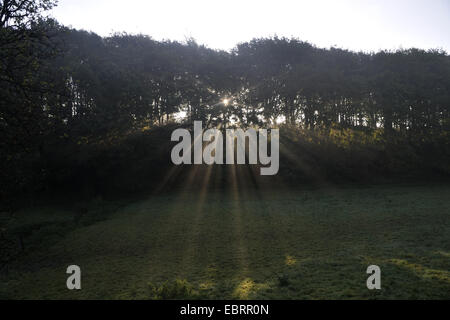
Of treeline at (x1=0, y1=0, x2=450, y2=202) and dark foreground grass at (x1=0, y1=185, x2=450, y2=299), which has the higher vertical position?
treeline at (x1=0, y1=0, x2=450, y2=202)

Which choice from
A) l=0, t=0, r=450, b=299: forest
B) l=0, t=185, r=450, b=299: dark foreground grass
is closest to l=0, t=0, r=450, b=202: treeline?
l=0, t=0, r=450, b=299: forest

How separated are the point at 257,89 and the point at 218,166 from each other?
1004 centimetres

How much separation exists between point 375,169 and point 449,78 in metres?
14.6

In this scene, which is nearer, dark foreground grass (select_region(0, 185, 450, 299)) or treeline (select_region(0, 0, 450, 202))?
dark foreground grass (select_region(0, 185, 450, 299))

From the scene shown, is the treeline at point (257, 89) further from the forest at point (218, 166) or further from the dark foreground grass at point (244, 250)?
the dark foreground grass at point (244, 250)

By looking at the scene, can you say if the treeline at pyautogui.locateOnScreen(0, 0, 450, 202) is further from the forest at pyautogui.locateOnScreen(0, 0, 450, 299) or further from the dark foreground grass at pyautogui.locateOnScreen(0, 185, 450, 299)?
the dark foreground grass at pyautogui.locateOnScreen(0, 185, 450, 299)

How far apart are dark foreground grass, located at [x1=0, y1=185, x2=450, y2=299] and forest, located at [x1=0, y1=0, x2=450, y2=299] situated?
0.09 meters

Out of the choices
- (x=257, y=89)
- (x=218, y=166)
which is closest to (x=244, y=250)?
(x=218, y=166)

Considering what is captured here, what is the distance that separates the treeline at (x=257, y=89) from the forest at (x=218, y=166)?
0.14 meters

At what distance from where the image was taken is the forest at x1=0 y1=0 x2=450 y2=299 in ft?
24.0

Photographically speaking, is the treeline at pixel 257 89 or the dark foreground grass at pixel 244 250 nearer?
the dark foreground grass at pixel 244 250

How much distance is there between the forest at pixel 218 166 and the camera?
7.33 meters

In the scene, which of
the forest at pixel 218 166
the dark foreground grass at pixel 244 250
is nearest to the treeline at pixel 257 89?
the forest at pixel 218 166

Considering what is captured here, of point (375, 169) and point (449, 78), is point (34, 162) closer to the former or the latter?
point (375, 169)
